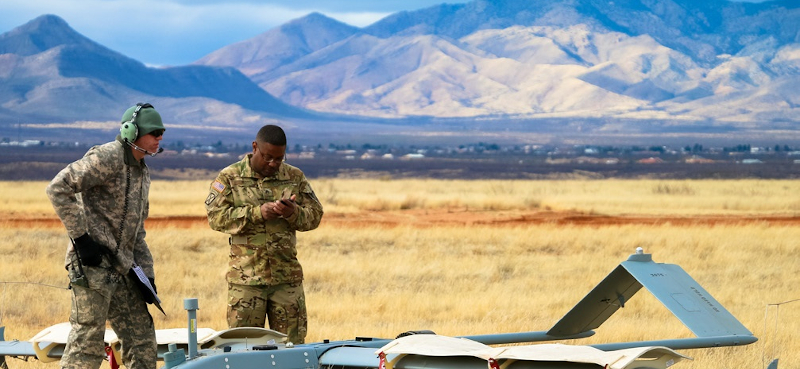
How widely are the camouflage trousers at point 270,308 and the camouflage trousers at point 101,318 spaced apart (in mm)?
1091

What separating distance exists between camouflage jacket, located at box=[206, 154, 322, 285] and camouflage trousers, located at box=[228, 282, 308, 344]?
8cm

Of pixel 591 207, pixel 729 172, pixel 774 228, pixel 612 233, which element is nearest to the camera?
pixel 612 233

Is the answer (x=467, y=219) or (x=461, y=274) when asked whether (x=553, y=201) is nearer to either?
(x=467, y=219)

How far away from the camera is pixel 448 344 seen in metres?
5.81

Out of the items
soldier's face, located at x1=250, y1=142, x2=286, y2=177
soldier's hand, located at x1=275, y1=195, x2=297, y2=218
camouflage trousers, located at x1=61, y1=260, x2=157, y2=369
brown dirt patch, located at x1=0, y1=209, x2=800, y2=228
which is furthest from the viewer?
brown dirt patch, located at x1=0, y1=209, x2=800, y2=228

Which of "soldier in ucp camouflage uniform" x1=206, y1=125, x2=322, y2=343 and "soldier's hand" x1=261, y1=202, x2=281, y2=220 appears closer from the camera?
"soldier's hand" x1=261, y1=202, x2=281, y2=220

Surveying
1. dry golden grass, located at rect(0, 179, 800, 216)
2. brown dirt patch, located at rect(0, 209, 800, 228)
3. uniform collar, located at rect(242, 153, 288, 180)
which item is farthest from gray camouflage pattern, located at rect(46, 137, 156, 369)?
dry golden grass, located at rect(0, 179, 800, 216)

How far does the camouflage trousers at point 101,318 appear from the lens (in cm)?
651

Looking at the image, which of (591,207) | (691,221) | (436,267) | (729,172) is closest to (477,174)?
(729,172)

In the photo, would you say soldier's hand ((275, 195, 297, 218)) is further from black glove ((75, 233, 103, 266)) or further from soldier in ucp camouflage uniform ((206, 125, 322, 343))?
black glove ((75, 233, 103, 266))

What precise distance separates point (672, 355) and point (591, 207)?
3441cm

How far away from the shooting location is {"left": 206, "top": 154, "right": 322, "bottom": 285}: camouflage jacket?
306 inches

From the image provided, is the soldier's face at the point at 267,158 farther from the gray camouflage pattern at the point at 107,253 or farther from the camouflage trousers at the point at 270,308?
the gray camouflage pattern at the point at 107,253

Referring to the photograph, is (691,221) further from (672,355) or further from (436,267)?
(672,355)
